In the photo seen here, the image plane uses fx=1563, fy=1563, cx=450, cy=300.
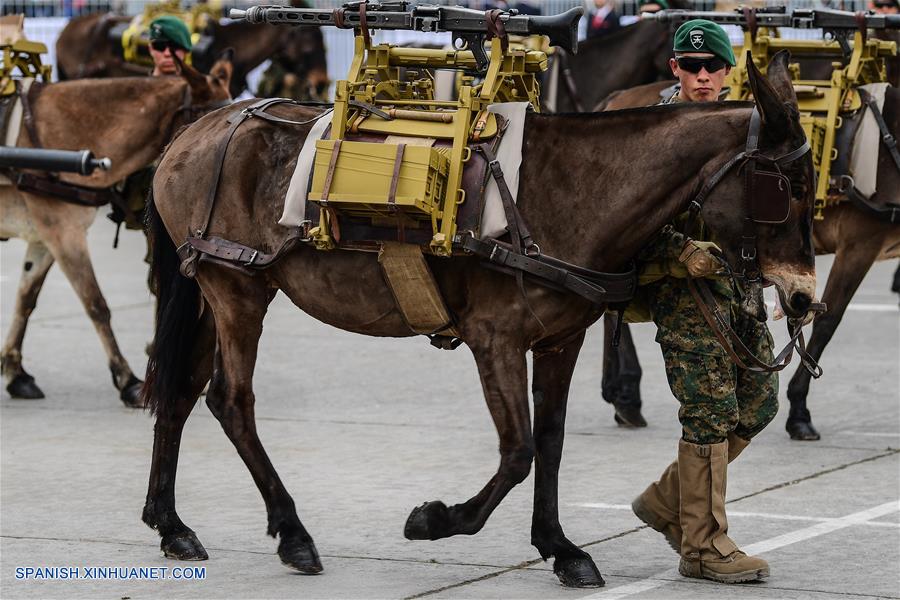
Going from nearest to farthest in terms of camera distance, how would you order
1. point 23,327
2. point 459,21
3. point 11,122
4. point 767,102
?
point 767,102 < point 459,21 < point 11,122 < point 23,327

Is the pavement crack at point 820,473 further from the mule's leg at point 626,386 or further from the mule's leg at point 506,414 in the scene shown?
the mule's leg at point 506,414

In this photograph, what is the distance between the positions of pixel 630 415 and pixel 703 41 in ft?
10.3

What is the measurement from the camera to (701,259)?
17.5 ft

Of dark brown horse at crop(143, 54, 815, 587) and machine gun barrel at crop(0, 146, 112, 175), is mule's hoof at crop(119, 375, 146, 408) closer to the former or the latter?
machine gun barrel at crop(0, 146, 112, 175)

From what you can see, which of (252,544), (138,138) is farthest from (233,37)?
(252,544)

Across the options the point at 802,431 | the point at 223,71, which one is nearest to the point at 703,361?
the point at 802,431

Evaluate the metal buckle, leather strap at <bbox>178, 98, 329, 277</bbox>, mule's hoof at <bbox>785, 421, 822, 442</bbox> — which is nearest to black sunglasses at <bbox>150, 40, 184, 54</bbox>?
leather strap at <bbox>178, 98, 329, 277</bbox>

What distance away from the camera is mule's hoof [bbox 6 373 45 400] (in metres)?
9.52

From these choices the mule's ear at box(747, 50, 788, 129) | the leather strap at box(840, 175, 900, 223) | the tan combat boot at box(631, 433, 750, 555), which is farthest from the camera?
the leather strap at box(840, 175, 900, 223)

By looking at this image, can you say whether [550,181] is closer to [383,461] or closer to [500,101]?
[500,101]

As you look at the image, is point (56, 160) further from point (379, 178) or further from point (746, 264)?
point (746, 264)

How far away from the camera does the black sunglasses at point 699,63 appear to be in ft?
19.7

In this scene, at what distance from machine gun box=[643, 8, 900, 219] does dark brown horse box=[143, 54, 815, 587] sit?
259 cm

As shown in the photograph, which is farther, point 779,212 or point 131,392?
point 131,392
